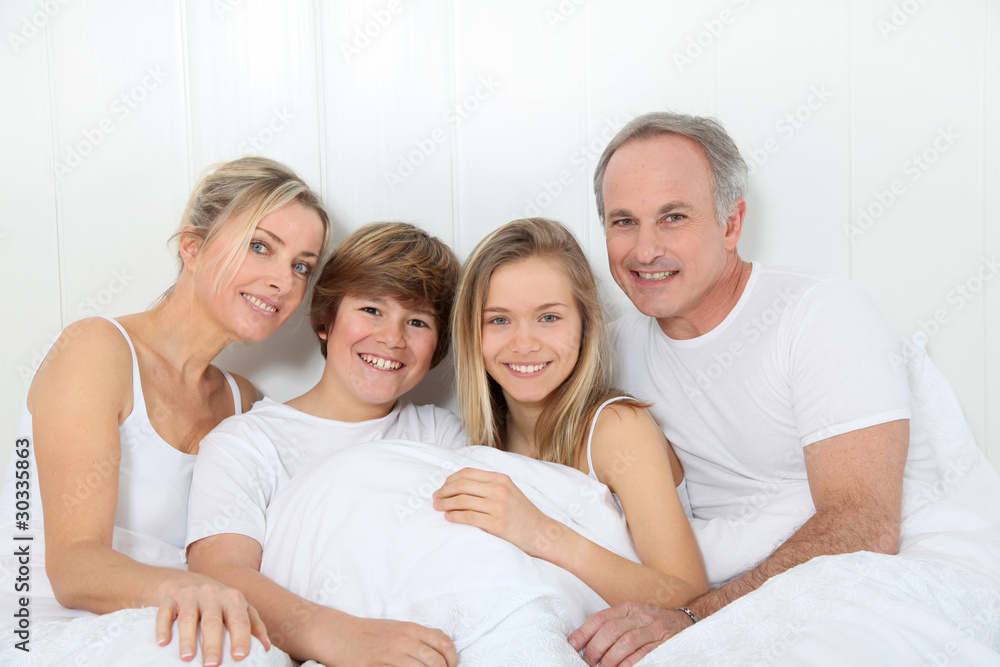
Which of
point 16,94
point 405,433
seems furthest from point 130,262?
point 405,433

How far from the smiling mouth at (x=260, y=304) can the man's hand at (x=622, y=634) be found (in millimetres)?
893

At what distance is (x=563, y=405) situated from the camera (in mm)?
1437

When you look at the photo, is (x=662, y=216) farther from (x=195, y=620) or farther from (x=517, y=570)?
(x=195, y=620)

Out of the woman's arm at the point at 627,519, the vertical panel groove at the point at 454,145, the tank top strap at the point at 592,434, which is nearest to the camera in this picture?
the woman's arm at the point at 627,519

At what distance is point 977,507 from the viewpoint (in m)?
1.43

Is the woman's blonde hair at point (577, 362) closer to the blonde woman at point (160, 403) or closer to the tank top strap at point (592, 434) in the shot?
the tank top strap at point (592, 434)

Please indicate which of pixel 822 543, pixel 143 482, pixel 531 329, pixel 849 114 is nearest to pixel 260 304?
pixel 143 482

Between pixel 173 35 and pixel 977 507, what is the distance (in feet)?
6.93

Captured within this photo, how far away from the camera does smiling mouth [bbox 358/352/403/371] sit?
149 cm

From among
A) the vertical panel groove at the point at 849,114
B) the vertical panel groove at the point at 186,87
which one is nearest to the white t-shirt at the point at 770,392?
the vertical panel groove at the point at 849,114

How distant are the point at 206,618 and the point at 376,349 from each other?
64 cm

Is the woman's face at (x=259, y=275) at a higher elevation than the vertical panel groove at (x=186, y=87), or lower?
lower

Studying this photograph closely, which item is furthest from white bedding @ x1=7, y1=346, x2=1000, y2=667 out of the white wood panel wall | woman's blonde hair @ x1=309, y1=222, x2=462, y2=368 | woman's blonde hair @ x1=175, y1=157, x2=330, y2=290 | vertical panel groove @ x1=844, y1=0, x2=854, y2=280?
vertical panel groove @ x1=844, y1=0, x2=854, y2=280

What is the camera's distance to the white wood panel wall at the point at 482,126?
1713 millimetres
